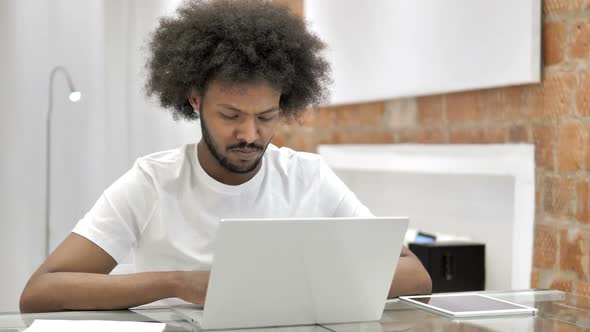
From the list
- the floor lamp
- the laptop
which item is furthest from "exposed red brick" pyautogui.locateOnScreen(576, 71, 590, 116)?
the floor lamp

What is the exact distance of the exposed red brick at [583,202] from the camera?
2.62 metres

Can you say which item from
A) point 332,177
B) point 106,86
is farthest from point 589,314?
point 106,86

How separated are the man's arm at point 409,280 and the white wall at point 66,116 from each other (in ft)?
4.74

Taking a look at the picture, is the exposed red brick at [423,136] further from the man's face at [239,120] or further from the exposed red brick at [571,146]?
the man's face at [239,120]

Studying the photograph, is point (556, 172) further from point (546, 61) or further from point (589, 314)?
point (589, 314)

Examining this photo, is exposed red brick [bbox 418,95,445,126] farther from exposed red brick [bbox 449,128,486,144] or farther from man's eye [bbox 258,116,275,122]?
man's eye [bbox 258,116,275,122]

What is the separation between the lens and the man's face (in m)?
1.95

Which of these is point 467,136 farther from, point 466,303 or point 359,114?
point 466,303

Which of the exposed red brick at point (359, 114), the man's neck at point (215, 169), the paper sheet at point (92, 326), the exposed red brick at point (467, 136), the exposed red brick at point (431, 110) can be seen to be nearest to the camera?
the paper sheet at point (92, 326)

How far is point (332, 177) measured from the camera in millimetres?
2254

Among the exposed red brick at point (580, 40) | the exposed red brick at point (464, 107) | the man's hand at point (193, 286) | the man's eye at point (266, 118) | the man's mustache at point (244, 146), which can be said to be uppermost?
the exposed red brick at point (580, 40)

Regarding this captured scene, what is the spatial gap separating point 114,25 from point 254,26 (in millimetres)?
1330

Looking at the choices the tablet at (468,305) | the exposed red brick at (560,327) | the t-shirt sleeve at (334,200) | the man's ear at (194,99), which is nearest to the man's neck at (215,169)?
the man's ear at (194,99)

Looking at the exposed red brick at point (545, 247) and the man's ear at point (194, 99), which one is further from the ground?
the man's ear at point (194, 99)
